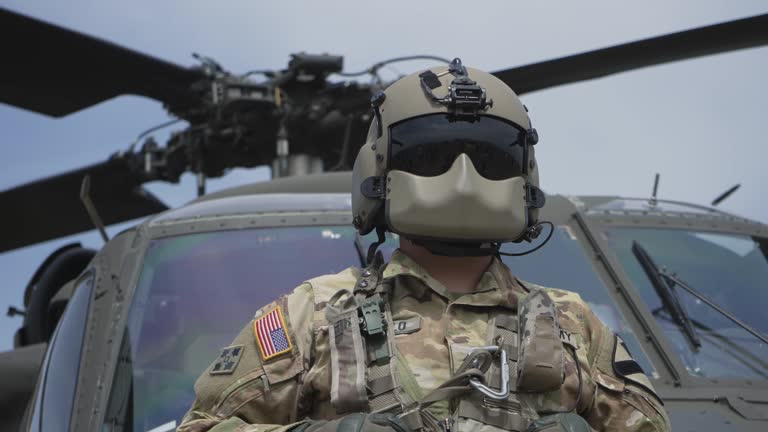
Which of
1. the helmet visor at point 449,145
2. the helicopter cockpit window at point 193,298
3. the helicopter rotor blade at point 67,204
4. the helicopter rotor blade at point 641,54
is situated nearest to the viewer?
the helmet visor at point 449,145

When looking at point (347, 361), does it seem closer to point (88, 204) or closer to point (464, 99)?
point (464, 99)

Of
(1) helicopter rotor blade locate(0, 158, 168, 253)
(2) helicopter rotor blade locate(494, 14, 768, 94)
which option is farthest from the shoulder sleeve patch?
(1) helicopter rotor blade locate(0, 158, 168, 253)

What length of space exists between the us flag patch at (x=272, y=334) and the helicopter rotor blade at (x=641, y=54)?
126 inches

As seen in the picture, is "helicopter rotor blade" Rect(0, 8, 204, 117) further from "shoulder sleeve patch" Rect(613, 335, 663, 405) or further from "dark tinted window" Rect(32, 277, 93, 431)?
"shoulder sleeve patch" Rect(613, 335, 663, 405)

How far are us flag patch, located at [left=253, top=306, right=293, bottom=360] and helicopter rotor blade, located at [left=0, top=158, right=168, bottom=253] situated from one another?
5366 mm

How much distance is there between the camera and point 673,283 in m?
4.57

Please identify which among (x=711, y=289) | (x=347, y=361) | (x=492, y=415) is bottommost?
(x=711, y=289)

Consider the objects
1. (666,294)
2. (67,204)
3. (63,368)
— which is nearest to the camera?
(63,368)

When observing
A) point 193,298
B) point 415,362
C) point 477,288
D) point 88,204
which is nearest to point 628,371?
point 477,288

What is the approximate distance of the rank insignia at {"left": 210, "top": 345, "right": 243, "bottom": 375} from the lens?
2587 mm

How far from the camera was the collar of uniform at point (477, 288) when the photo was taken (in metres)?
2.69

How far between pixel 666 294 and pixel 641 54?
5.16 ft

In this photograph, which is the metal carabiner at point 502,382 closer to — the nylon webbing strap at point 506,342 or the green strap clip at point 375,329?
the nylon webbing strap at point 506,342

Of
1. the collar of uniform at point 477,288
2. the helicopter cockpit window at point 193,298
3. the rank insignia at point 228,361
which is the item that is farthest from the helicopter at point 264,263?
the collar of uniform at point 477,288
